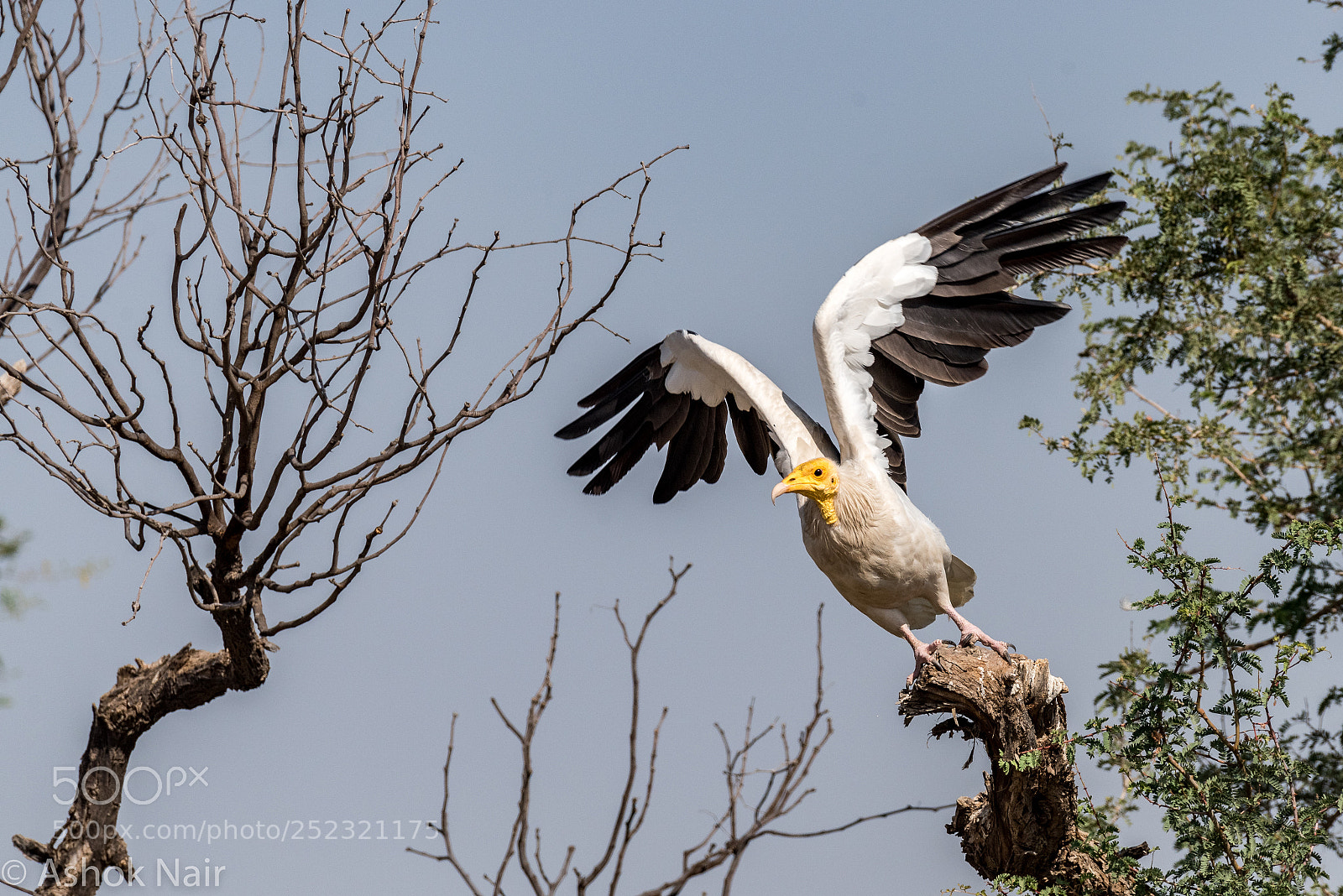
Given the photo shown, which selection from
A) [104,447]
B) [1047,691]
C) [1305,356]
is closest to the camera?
[104,447]

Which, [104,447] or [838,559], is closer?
[104,447]

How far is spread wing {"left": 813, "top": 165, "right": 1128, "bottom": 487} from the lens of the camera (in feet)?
15.3

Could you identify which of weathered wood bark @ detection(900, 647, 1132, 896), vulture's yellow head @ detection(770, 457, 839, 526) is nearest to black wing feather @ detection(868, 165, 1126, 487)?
vulture's yellow head @ detection(770, 457, 839, 526)

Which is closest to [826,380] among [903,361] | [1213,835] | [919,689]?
[903,361]

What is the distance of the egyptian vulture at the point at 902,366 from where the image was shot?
4453mm

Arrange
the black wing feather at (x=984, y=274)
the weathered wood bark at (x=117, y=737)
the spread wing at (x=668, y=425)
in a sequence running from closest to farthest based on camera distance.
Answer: the weathered wood bark at (x=117, y=737)
the black wing feather at (x=984, y=274)
the spread wing at (x=668, y=425)

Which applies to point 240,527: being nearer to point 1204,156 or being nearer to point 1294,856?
point 1294,856

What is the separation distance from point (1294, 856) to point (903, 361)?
7.17 feet

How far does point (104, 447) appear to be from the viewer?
3.48 meters

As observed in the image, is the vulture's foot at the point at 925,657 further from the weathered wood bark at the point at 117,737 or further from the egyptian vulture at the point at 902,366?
the weathered wood bark at the point at 117,737

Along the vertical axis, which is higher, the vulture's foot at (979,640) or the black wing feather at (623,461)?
the black wing feather at (623,461)

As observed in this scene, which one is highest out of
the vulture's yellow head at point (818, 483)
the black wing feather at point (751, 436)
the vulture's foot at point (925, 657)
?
the black wing feather at point (751, 436)

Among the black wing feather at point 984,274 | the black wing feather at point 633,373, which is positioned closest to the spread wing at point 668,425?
the black wing feather at point 633,373

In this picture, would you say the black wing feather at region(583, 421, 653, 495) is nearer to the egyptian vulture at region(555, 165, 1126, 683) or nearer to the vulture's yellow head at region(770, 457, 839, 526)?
the egyptian vulture at region(555, 165, 1126, 683)
